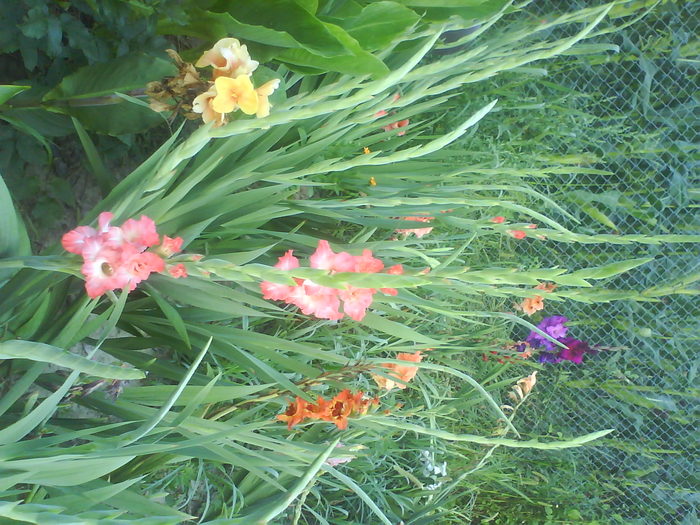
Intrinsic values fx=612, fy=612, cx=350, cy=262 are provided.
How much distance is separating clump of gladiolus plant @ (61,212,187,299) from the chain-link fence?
162 centimetres

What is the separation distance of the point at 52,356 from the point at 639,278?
6.57 feet

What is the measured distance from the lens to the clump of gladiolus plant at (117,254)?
1.80 ft

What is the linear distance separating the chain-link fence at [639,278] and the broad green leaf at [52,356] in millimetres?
1656

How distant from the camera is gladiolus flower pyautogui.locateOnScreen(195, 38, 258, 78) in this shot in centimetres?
81

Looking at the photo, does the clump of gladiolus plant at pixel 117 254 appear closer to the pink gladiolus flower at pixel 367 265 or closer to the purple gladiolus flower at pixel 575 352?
the pink gladiolus flower at pixel 367 265

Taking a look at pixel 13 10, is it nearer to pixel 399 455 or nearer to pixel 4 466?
pixel 4 466

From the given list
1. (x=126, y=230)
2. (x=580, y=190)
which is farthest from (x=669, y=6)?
(x=126, y=230)

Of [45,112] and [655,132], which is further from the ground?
[45,112]

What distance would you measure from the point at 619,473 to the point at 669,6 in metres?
1.55

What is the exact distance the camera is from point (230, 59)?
2.67 ft

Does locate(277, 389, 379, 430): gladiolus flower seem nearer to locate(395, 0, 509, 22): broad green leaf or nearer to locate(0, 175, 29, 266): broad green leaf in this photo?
locate(0, 175, 29, 266): broad green leaf

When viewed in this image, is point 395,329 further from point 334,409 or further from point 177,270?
point 177,270

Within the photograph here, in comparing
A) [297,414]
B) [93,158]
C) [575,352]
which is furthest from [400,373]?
[575,352]

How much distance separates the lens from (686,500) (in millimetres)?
2066
